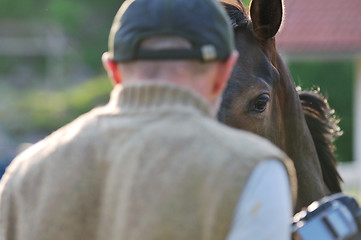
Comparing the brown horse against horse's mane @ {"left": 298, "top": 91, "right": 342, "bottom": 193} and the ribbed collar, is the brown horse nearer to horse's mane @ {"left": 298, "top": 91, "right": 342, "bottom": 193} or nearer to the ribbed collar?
horse's mane @ {"left": 298, "top": 91, "right": 342, "bottom": 193}

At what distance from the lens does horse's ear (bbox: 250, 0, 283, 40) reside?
3.82m

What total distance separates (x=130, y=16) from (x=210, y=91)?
12.1 inches

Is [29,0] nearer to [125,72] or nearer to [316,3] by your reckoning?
[316,3]

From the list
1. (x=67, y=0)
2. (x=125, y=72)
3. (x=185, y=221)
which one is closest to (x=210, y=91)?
(x=125, y=72)

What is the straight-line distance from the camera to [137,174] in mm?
1569

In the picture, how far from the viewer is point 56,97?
3052 cm

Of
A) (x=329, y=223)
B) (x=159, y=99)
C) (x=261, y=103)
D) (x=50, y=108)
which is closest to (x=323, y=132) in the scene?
(x=261, y=103)

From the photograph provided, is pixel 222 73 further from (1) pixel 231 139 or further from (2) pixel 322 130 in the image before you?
(2) pixel 322 130

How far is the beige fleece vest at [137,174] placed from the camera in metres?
1.53

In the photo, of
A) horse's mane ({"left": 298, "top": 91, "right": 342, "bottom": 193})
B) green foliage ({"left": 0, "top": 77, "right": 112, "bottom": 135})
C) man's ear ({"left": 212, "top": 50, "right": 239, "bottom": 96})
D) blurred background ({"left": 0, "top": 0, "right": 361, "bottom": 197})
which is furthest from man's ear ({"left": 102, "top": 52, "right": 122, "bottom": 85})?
green foliage ({"left": 0, "top": 77, "right": 112, "bottom": 135})

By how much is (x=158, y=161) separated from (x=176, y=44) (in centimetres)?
32

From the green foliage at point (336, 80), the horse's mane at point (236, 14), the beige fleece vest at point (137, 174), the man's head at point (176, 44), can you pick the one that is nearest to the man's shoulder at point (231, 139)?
the beige fleece vest at point (137, 174)

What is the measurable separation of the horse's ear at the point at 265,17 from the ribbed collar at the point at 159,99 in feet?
7.29

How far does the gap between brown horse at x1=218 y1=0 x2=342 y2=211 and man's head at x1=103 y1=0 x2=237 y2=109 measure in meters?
1.61
